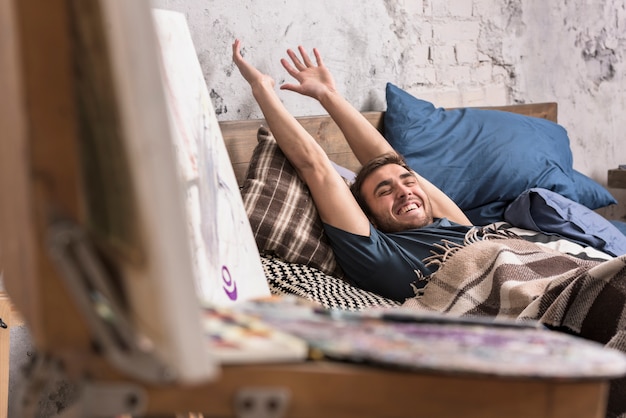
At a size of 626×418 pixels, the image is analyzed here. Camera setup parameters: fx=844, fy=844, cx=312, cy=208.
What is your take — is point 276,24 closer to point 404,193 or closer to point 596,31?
point 404,193

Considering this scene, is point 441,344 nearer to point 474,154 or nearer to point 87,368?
point 87,368

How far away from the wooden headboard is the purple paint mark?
38.0 inches

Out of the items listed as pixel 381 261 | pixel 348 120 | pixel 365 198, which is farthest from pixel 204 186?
pixel 348 120

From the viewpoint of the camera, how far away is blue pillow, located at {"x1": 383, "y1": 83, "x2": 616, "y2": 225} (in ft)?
8.85

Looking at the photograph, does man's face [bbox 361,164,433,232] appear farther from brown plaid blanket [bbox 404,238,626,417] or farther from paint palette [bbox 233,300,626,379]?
paint palette [bbox 233,300,626,379]

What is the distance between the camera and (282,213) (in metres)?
2.11

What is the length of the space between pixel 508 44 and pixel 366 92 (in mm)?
791

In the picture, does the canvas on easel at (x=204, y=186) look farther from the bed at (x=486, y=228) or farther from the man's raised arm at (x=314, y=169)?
the man's raised arm at (x=314, y=169)

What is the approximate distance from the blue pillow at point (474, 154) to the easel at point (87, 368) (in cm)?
204

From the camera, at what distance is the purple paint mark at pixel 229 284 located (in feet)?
4.29

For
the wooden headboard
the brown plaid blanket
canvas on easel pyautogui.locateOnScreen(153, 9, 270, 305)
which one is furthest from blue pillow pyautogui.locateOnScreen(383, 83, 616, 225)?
canvas on easel pyautogui.locateOnScreen(153, 9, 270, 305)

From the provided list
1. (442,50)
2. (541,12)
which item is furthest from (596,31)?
(442,50)

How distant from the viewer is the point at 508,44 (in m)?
3.33

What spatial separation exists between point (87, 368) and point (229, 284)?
0.69 metres
